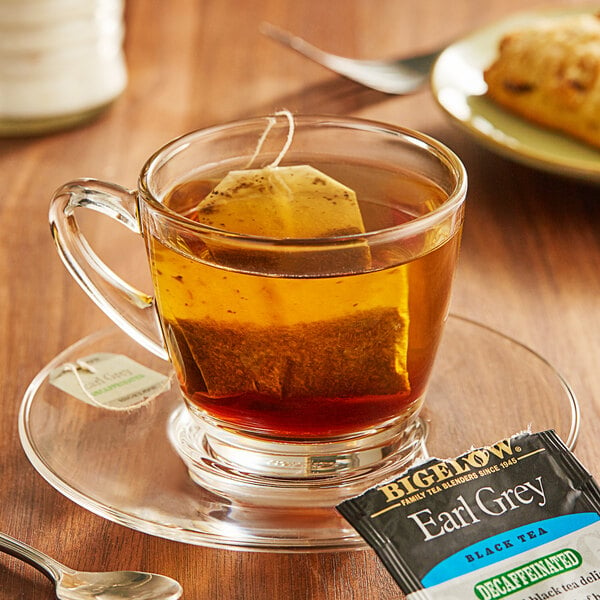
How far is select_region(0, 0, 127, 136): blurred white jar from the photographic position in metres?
1.25

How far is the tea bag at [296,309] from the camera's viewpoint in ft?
1.98

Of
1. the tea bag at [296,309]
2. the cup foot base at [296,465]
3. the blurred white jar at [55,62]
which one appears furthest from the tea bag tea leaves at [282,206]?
the blurred white jar at [55,62]

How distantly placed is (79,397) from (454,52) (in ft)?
2.66

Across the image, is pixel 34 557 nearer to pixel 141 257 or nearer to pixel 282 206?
pixel 282 206

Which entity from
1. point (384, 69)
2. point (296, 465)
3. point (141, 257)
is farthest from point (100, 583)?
point (384, 69)

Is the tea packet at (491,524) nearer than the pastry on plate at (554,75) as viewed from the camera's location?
Yes

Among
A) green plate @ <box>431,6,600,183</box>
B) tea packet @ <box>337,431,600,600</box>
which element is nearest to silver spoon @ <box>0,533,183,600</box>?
tea packet @ <box>337,431,600,600</box>

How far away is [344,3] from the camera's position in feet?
5.88

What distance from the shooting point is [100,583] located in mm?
588

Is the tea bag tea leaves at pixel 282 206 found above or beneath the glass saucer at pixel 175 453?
above

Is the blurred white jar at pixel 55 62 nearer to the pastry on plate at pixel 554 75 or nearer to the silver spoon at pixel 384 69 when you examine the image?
the silver spoon at pixel 384 69

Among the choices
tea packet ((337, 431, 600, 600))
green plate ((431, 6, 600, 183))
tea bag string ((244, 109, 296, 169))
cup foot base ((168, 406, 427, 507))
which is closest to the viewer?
tea packet ((337, 431, 600, 600))

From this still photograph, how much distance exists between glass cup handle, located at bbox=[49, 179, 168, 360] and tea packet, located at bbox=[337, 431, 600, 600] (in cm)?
23

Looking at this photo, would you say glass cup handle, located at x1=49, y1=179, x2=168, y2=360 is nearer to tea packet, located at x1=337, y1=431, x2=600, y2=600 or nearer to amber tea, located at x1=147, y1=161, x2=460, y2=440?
amber tea, located at x1=147, y1=161, x2=460, y2=440
